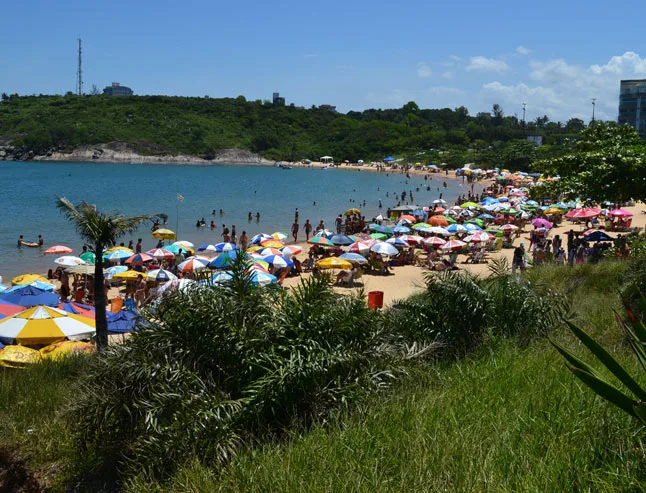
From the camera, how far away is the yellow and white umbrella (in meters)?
11.6

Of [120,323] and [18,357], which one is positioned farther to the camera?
[120,323]

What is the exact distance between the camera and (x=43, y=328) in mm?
11820

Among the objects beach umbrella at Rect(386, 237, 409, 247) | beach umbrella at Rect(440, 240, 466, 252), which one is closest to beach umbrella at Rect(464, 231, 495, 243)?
beach umbrella at Rect(440, 240, 466, 252)

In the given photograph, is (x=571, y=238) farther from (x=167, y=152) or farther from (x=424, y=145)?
(x=167, y=152)

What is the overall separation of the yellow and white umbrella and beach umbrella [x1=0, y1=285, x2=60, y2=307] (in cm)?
255

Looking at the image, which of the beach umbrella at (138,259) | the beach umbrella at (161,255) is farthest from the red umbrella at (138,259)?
the beach umbrella at (161,255)

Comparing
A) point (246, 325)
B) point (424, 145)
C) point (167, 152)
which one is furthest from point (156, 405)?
point (167, 152)

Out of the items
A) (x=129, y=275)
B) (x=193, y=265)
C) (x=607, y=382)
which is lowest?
(x=129, y=275)

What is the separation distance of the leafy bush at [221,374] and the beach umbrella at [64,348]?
16.6 feet

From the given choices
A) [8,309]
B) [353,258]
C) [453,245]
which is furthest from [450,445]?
[453,245]

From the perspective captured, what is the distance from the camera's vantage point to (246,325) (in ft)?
19.4

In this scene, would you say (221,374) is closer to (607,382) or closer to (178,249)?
(607,382)

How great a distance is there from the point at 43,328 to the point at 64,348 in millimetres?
856

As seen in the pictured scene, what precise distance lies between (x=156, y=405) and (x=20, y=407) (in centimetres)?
294
